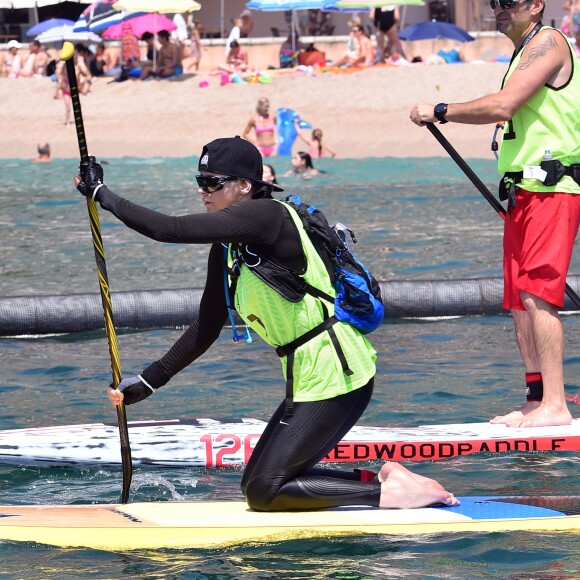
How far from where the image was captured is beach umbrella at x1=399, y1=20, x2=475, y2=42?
31.4m

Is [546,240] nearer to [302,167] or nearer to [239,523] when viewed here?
[239,523]

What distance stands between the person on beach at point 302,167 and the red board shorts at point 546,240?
15.7m

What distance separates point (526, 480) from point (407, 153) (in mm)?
20414

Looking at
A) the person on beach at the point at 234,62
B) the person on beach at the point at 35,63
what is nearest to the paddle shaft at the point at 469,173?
the person on beach at the point at 234,62

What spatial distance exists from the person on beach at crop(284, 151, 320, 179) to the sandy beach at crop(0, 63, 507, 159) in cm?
355

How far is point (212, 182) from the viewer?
5168 mm

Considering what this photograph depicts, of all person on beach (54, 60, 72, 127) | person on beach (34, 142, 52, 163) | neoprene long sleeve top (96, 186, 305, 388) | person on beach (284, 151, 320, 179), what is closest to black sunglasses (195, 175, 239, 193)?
neoprene long sleeve top (96, 186, 305, 388)

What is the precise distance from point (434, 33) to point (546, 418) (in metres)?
25.5

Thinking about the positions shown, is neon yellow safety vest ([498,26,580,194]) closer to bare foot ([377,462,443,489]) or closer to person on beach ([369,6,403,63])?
bare foot ([377,462,443,489])

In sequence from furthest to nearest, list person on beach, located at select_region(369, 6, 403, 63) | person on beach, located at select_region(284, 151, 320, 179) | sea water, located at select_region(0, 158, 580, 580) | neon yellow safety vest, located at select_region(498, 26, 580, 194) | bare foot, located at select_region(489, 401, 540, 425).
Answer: person on beach, located at select_region(369, 6, 403, 63) < person on beach, located at select_region(284, 151, 320, 179) < bare foot, located at select_region(489, 401, 540, 425) < neon yellow safety vest, located at select_region(498, 26, 580, 194) < sea water, located at select_region(0, 158, 580, 580)

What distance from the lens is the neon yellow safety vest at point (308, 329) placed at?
5.12 m

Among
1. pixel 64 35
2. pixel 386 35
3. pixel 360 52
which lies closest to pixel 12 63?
pixel 64 35

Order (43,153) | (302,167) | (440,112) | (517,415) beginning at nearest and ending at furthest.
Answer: (440,112)
(517,415)
(302,167)
(43,153)

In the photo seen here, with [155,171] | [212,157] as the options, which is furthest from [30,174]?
[212,157]
